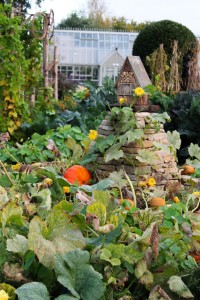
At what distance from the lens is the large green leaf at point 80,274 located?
1.68 meters

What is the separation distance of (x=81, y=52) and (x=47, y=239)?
18.2 m

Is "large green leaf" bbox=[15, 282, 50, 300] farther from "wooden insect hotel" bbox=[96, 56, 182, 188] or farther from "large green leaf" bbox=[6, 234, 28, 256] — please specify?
"wooden insect hotel" bbox=[96, 56, 182, 188]

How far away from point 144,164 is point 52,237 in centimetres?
201

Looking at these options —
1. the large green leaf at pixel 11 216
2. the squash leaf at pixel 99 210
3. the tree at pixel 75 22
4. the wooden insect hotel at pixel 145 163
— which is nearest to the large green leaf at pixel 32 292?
the large green leaf at pixel 11 216

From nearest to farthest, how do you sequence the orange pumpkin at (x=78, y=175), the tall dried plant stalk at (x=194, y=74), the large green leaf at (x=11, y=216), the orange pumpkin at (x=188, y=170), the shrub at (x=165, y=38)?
A: 1. the large green leaf at (x=11, y=216)
2. the orange pumpkin at (x=78, y=175)
3. the orange pumpkin at (x=188, y=170)
4. the tall dried plant stalk at (x=194, y=74)
5. the shrub at (x=165, y=38)

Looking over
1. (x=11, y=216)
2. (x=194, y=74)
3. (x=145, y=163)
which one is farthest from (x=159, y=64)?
(x=11, y=216)

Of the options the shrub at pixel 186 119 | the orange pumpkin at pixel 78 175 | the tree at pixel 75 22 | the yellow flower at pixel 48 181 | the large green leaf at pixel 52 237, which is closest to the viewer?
the large green leaf at pixel 52 237

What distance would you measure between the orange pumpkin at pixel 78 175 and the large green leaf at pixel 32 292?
2088 mm

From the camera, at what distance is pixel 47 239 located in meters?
1.84

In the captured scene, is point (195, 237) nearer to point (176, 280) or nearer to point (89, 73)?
point (176, 280)

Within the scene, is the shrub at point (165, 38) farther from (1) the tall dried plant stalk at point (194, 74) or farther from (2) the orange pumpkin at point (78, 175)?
(2) the orange pumpkin at point (78, 175)

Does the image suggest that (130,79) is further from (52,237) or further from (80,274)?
(80,274)

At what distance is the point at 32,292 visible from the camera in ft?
5.28

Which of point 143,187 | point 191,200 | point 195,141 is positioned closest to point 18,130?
point 195,141
